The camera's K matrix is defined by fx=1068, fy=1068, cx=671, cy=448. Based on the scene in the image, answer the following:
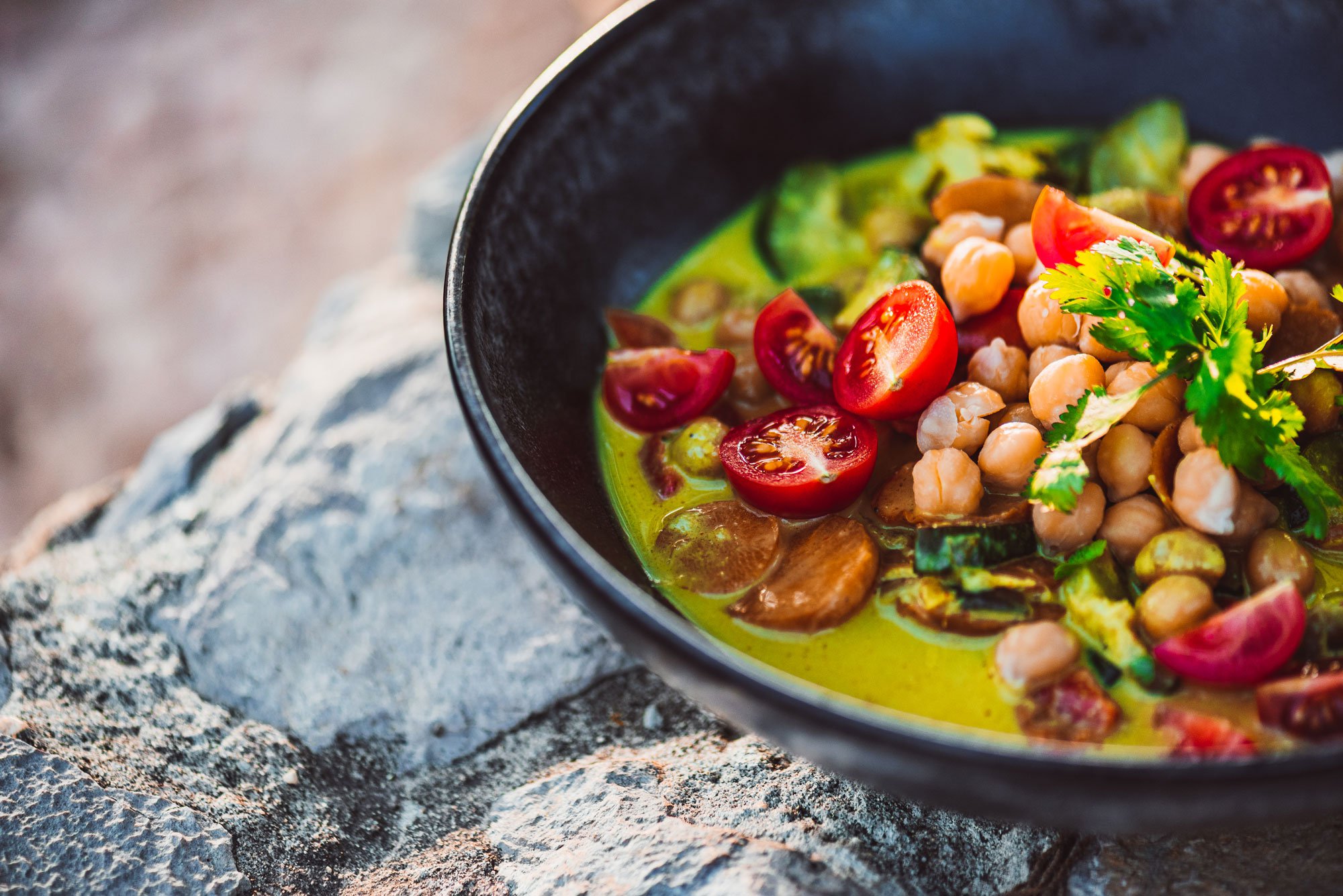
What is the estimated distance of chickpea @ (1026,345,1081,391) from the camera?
223 cm

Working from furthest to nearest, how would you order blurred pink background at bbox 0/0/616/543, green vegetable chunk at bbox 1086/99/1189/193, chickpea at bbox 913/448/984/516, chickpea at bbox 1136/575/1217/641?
blurred pink background at bbox 0/0/616/543 → green vegetable chunk at bbox 1086/99/1189/193 → chickpea at bbox 913/448/984/516 → chickpea at bbox 1136/575/1217/641

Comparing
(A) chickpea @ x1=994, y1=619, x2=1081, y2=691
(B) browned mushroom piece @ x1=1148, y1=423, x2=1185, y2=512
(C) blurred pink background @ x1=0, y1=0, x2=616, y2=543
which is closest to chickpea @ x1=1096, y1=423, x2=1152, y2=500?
(B) browned mushroom piece @ x1=1148, y1=423, x2=1185, y2=512

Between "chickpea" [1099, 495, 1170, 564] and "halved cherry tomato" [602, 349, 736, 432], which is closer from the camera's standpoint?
"chickpea" [1099, 495, 1170, 564]

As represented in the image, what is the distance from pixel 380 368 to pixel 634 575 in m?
1.18

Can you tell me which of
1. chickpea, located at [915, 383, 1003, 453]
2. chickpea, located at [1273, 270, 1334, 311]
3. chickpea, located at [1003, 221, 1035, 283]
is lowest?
chickpea, located at [1273, 270, 1334, 311]

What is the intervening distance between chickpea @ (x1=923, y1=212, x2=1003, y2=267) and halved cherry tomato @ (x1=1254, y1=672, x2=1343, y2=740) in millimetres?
1182

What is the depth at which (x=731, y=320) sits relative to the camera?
2.68 metres

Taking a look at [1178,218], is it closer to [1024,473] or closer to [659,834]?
[1024,473]

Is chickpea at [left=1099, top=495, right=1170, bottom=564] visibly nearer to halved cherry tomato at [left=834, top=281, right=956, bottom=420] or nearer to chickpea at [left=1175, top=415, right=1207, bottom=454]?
chickpea at [left=1175, top=415, right=1207, bottom=454]

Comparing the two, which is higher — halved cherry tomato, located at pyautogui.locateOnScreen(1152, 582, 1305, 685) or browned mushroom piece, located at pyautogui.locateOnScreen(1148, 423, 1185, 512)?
browned mushroom piece, located at pyautogui.locateOnScreen(1148, 423, 1185, 512)

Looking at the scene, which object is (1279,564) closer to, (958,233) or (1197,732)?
(1197,732)

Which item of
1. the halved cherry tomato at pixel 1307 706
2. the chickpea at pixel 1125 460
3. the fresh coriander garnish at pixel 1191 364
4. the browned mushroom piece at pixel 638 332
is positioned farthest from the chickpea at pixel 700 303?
the halved cherry tomato at pixel 1307 706

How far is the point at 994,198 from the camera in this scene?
2629 millimetres

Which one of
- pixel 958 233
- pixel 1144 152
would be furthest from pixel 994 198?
pixel 1144 152
